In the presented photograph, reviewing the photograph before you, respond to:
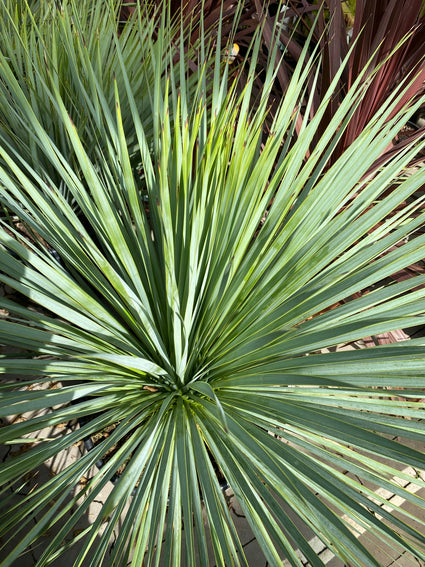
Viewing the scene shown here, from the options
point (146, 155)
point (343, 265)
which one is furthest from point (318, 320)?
point (146, 155)

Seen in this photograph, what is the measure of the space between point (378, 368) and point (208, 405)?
345mm

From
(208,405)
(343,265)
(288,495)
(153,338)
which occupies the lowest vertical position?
(288,495)

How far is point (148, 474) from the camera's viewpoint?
78 cm

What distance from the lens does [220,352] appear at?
3.17 feet

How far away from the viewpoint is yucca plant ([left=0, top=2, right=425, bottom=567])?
28.2 inches

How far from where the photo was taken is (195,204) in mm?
902

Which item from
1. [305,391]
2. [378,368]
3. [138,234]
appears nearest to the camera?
[378,368]

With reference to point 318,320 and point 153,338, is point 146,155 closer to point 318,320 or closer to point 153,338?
point 153,338

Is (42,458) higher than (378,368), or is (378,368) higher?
(378,368)

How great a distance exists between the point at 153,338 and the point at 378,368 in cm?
46

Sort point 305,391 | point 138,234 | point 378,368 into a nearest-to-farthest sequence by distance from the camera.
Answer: point 378,368, point 305,391, point 138,234

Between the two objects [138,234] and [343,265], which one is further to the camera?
[138,234]

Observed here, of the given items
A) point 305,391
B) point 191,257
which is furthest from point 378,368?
point 191,257

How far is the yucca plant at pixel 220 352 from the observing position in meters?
0.72
